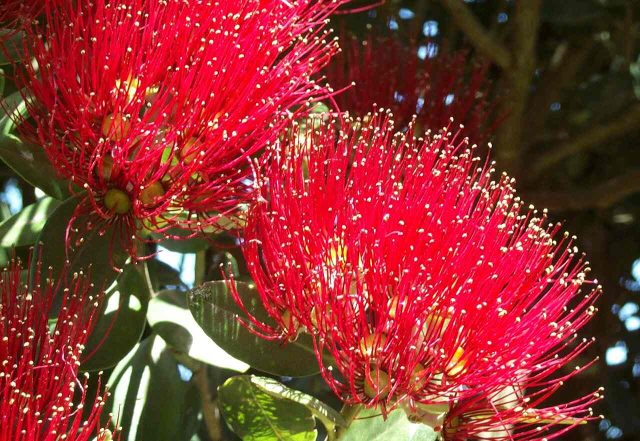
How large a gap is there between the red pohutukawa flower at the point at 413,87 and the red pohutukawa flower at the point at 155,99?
→ 1.71 ft

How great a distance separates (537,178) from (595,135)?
0.26 m

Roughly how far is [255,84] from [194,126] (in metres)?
0.09

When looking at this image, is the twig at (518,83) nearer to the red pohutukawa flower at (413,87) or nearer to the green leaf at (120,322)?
the red pohutukawa flower at (413,87)

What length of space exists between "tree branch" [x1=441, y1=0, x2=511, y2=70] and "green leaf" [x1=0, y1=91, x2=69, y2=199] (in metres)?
0.97

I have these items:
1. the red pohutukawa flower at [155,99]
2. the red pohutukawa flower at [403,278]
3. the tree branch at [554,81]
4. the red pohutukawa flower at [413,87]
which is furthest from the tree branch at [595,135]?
the red pohutukawa flower at [155,99]

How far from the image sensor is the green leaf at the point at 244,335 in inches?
52.3

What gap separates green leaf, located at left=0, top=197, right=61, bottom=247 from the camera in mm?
1464

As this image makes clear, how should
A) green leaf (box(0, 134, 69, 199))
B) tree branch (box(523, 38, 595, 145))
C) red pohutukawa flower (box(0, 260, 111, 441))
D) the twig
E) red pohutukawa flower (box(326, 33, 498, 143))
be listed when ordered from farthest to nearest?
tree branch (box(523, 38, 595, 145)) < the twig < red pohutukawa flower (box(326, 33, 498, 143)) < green leaf (box(0, 134, 69, 199)) < red pohutukawa flower (box(0, 260, 111, 441))

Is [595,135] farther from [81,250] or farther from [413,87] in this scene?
[81,250]

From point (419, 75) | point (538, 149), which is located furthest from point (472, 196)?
point (538, 149)

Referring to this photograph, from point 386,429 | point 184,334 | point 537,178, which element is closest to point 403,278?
point 386,429

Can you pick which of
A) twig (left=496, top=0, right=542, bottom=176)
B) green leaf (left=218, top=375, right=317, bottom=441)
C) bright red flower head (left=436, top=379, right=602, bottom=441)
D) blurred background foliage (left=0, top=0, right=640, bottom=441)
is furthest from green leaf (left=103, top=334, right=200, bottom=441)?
twig (left=496, top=0, right=542, bottom=176)

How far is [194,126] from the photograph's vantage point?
4.20 ft

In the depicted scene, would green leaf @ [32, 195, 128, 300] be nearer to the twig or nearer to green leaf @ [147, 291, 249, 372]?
green leaf @ [147, 291, 249, 372]
